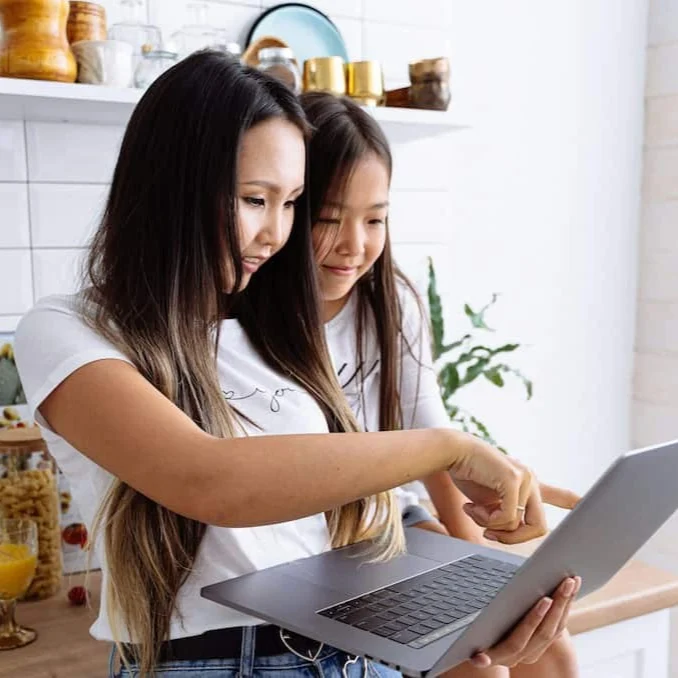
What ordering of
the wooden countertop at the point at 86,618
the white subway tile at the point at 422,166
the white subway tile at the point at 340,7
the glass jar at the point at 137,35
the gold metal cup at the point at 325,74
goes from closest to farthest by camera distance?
the wooden countertop at the point at 86,618, the glass jar at the point at 137,35, the gold metal cup at the point at 325,74, the white subway tile at the point at 340,7, the white subway tile at the point at 422,166

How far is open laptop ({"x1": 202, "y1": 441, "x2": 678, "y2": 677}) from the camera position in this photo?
2.43 feet

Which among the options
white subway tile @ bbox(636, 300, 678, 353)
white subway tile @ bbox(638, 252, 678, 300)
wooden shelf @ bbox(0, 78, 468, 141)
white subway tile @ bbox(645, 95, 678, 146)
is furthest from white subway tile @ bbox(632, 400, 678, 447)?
wooden shelf @ bbox(0, 78, 468, 141)

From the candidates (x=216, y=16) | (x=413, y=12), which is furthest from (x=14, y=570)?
(x=413, y=12)

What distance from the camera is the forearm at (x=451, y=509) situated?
143 cm

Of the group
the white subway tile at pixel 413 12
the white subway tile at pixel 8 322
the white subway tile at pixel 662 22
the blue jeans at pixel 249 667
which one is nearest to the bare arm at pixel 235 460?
the blue jeans at pixel 249 667

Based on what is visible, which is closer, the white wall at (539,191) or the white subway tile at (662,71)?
the white wall at (539,191)

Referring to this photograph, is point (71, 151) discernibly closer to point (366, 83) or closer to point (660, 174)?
point (366, 83)

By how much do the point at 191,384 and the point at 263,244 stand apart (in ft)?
0.60

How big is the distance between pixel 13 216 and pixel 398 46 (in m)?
0.81

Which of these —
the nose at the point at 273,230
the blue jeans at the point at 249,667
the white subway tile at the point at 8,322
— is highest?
the nose at the point at 273,230

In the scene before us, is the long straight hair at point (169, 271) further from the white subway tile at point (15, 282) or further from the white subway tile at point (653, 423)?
the white subway tile at point (653, 423)

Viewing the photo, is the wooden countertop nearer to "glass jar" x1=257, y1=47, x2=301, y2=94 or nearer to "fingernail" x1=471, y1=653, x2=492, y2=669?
"fingernail" x1=471, y1=653, x2=492, y2=669

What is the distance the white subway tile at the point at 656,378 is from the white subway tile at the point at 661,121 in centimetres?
50

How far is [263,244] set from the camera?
100cm
